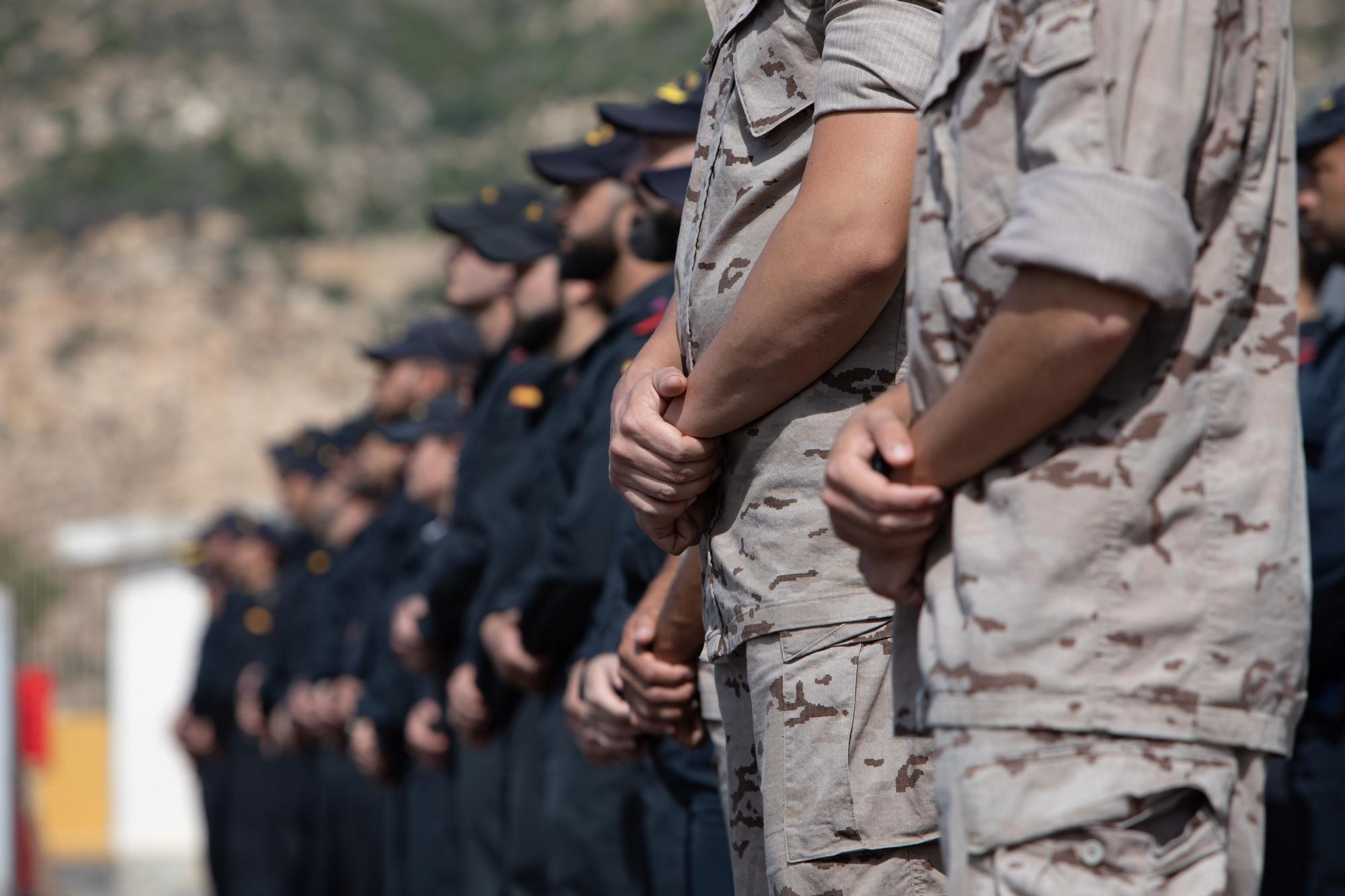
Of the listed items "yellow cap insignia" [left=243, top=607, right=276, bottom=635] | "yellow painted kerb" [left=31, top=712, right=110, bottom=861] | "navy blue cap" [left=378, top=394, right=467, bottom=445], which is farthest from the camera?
"yellow painted kerb" [left=31, top=712, right=110, bottom=861]

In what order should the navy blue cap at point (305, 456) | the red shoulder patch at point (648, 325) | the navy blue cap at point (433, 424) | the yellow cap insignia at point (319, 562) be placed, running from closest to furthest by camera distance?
the red shoulder patch at point (648, 325), the navy blue cap at point (433, 424), the yellow cap insignia at point (319, 562), the navy blue cap at point (305, 456)

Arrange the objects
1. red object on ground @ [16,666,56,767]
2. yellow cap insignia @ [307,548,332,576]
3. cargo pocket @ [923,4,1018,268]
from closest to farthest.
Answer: cargo pocket @ [923,4,1018,268]
yellow cap insignia @ [307,548,332,576]
red object on ground @ [16,666,56,767]

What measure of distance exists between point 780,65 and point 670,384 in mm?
409

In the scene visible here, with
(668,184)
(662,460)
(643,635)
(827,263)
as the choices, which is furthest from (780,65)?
(668,184)

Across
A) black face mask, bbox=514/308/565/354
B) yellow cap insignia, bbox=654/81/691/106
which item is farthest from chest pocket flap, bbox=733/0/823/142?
black face mask, bbox=514/308/565/354

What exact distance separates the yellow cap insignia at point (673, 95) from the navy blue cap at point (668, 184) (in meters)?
0.31

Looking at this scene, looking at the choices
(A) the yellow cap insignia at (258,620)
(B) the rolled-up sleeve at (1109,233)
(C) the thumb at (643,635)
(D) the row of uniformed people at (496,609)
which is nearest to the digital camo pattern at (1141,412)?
(B) the rolled-up sleeve at (1109,233)

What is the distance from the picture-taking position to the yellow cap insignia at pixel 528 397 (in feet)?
16.6

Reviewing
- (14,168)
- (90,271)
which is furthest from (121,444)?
(14,168)

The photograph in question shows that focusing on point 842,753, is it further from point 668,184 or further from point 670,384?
point 668,184

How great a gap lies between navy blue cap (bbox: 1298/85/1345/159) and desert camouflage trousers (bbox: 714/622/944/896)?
7.94ft

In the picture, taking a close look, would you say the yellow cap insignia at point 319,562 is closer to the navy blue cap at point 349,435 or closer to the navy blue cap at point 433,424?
the navy blue cap at point 349,435

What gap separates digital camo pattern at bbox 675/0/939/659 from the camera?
1.99 meters

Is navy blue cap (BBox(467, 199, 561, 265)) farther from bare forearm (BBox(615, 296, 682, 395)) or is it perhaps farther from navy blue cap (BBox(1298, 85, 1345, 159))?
bare forearm (BBox(615, 296, 682, 395))
